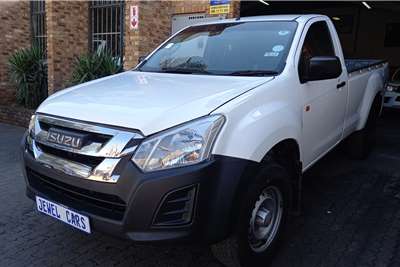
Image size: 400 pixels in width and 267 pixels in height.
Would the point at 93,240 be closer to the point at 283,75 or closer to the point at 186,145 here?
the point at 186,145

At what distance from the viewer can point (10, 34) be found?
1051cm

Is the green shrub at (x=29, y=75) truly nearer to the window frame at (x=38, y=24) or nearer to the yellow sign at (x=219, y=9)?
the window frame at (x=38, y=24)

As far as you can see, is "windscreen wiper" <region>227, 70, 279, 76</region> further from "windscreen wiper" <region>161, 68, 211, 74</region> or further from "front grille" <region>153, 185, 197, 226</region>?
"front grille" <region>153, 185, 197, 226</region>

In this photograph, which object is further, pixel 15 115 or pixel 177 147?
pixel 15 115

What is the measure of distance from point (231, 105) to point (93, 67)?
20.6ft

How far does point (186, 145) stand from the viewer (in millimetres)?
2439

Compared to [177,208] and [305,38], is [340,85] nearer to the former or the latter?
[305,38]

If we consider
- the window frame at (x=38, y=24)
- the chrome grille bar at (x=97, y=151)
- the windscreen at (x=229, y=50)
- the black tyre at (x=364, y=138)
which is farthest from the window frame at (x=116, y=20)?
the chrome grille bar at (x=97, y=151)

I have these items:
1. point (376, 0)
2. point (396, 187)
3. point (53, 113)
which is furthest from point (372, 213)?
point (376, 0)

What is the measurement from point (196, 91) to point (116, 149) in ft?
2.45

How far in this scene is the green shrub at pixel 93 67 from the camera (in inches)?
327

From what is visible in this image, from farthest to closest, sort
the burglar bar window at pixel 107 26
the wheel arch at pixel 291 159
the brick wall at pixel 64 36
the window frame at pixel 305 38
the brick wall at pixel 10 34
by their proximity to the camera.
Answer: the brick wall at pixel 10 34 < the burglar bar window at pixel 107 26 < the brick wall at pixel 64 36 < the window frame at pixel 305 38 < the wheel arch at pixel 291 159

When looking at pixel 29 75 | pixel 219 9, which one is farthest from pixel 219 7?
pixel 29 75

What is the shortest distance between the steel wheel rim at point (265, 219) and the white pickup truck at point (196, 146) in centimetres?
1
